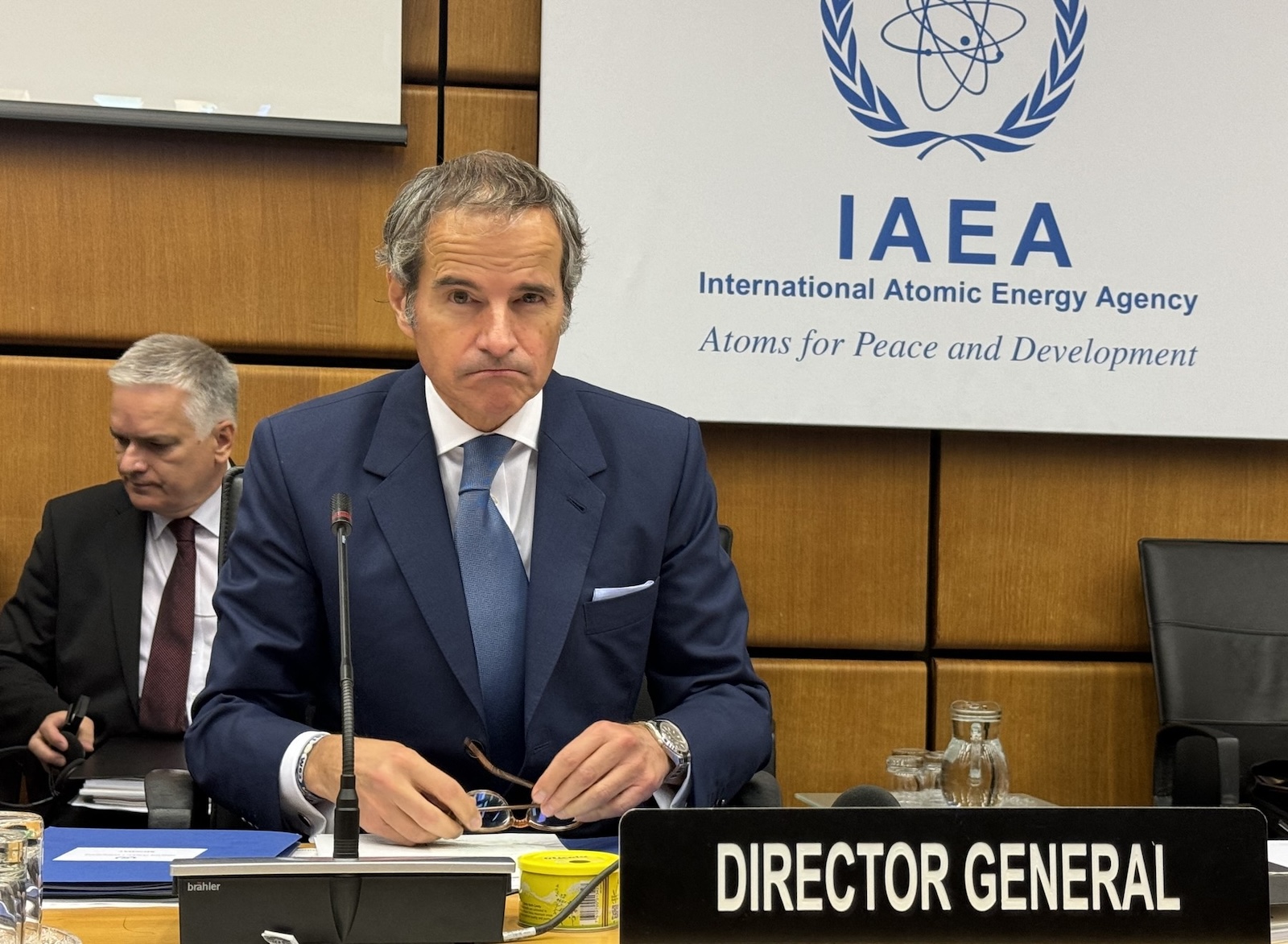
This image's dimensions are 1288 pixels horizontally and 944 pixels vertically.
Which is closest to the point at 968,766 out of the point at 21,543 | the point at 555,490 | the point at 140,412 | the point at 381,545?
the point at 555,490

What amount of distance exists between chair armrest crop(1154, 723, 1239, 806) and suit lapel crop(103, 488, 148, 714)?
2.19 m

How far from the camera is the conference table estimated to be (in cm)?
109

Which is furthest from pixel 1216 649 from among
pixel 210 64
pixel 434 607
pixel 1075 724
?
pixel 210 64

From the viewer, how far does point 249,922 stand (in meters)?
1.02

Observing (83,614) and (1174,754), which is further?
(1174,754)

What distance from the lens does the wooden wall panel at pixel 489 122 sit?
316 cm

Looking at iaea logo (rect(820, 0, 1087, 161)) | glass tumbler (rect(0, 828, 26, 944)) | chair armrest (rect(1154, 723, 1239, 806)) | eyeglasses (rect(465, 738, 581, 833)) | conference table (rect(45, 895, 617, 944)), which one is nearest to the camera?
glass tumbler (rect(0, 828, 26, 944))

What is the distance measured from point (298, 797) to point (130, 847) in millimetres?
225

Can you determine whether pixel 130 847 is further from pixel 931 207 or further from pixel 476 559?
pixel 931 207

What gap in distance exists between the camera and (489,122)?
10.4 feet

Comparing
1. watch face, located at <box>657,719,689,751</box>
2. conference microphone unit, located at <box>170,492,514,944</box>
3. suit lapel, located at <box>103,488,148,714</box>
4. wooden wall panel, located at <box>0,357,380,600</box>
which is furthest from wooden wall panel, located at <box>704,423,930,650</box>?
conference microphone unit, located at <box>170,492,514,944</box>

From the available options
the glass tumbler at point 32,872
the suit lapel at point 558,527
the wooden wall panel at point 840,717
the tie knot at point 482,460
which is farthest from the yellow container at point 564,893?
the wooden wall panel at point 840,717

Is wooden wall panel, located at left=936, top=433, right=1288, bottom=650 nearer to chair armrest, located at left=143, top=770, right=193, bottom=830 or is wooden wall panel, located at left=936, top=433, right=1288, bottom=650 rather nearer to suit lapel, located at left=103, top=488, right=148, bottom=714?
suit lapel, located at left=103, top=488, right=148, bottom=714

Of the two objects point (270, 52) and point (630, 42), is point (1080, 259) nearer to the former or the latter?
point (630, 42)
